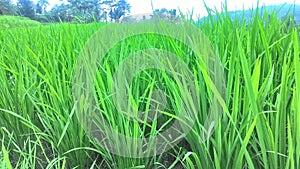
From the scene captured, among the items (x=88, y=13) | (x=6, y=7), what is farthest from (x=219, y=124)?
(x=6, y=7)

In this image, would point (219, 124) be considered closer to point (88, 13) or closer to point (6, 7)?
point (88, 13)

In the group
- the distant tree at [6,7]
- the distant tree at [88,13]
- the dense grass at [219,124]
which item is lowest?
the dense grass at [219,124]

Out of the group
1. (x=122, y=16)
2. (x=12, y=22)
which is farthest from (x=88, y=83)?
(x=12, y=22)

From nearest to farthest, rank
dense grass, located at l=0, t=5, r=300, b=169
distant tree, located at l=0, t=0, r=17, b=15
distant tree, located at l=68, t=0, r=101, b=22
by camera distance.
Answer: dense grass, located at l=0, t=5, r=300, b=169 → distant tree, located at l=68, t=0, r=101, b=22 → distant tree, located at l=0, t=0, r=17, b=15

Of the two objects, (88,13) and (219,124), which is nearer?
(219,124)

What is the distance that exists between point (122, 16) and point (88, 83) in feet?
3.82

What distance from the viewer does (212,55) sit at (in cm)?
57

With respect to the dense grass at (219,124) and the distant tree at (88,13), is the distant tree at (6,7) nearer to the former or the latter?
the distant tree at (88,13)

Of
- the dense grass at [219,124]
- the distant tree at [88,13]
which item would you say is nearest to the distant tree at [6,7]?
the distant tree at [88,13]

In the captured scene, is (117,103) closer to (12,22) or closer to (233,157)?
(233,157)

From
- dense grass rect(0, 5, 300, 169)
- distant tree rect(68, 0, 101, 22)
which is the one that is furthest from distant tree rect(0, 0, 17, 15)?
dense grass rect(0, 5, 300, 169)

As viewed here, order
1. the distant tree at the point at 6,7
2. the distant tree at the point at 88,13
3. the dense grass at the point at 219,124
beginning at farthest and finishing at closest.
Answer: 1. the distant tree at the point at 6,7
2. the distant tree at the point at 88,13
3. the dense grass at the point at 219,124

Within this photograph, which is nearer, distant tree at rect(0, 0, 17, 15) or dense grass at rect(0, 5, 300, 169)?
dense grass at rect(0, 5, 300, 169)

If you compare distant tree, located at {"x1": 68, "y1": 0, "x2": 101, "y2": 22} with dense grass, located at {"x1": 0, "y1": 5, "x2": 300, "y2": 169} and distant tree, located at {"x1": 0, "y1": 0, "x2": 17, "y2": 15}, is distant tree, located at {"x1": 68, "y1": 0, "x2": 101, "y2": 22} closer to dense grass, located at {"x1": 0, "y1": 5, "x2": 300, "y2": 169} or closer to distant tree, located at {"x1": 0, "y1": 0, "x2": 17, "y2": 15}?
dense grass, located at {"x1": 0, "y1": 5, "x2": 300, "y2": 169}
